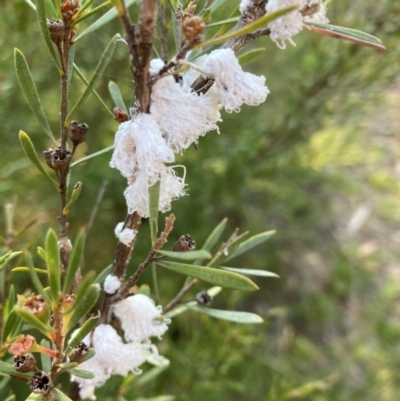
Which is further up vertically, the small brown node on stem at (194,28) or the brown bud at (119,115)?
the small brown node on stem at (194,28)

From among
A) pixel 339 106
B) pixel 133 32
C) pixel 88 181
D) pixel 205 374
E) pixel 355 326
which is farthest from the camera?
pixel 355 326

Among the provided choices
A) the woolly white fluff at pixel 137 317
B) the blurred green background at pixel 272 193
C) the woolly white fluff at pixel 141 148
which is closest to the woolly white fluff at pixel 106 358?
the woolly white fluff at pixel 137 317

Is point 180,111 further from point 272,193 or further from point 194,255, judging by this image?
point 272,193

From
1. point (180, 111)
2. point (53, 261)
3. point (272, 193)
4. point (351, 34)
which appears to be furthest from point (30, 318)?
point (272, 193)

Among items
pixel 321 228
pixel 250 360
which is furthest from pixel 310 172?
pixel 321 228

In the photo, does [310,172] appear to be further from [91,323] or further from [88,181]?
[91,323]

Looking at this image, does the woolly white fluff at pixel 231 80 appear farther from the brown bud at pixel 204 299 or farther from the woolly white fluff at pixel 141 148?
the brown bud at pixel 204 299
